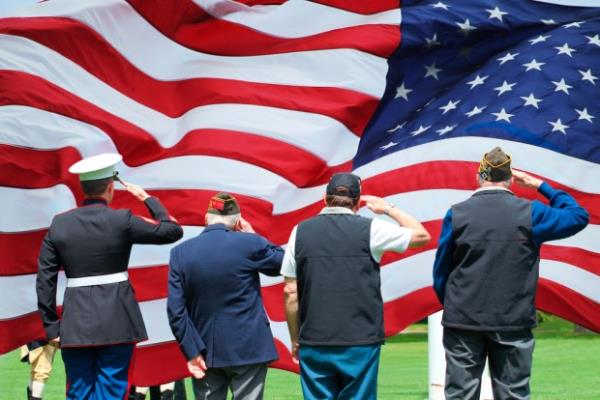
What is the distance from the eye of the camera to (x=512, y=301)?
20.7 ft

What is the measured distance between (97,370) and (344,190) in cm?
181

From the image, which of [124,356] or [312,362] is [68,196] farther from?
[312,362]

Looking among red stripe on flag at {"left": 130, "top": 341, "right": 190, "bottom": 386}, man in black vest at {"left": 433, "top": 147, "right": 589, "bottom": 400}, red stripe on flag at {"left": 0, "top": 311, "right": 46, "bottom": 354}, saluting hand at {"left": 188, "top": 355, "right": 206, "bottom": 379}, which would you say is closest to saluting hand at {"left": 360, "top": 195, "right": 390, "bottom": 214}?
man in black vest at {"left": 433, "top": 147, "right": 589, "bottom": 400}

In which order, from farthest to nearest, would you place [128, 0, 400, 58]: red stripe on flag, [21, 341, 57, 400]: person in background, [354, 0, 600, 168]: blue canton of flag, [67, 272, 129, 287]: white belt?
[21, 341, 57, 400]: person in background
[128, 0, 400, 58]: red stripe on flag
[354, 0, 600, 168]: blue canton of flag
[67, 272, 129, 287]: white belt

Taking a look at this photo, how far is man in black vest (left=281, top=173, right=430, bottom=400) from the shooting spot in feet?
20.3

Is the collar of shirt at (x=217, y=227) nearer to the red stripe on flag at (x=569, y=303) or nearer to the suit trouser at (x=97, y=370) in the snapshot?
the suit trouser at (x=97, y=370)

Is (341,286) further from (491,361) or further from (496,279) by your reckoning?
(491,361)

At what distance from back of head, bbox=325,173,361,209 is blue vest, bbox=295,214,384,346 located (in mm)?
80

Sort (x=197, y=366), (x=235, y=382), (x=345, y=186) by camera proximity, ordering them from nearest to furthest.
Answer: (x=345, y=186) < (x=197, y=366) < (x=235, y=382)

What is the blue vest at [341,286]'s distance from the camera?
6.20 m

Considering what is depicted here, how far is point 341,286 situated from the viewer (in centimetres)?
622

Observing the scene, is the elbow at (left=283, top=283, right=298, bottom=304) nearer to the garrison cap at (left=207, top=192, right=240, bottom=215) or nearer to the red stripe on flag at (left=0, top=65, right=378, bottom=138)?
the garrison cap at (left=207, top=192, right=240, bottom=215)

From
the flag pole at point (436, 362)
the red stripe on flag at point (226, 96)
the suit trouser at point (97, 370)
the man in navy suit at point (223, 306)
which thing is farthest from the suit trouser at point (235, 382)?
the flag pole at point (436, 362)

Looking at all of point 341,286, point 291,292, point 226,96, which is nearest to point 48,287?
point 291,292
